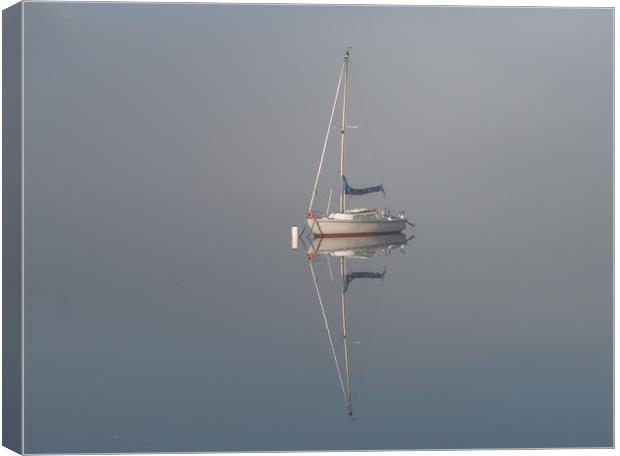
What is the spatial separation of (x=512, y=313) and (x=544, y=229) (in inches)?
311

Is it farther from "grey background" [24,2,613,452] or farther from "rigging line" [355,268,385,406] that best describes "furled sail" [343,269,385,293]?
"rigging line" [355,268,385,406]

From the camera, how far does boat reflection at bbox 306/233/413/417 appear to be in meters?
8.95

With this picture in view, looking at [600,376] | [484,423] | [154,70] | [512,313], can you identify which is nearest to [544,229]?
[154,70]

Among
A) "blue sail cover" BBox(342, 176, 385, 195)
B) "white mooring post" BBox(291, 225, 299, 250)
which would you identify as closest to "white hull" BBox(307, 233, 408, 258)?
"white mooring post" BBox(291, 225, 299, 250)

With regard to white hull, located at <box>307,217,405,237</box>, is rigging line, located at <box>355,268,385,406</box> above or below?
below

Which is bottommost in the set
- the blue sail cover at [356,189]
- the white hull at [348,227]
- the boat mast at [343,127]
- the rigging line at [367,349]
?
the rigging line at [367,349]

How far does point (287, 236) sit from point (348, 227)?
3.03 meters

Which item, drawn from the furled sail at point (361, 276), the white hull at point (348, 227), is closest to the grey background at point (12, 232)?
Result: the furled sail at point (361, 276)

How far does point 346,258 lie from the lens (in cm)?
1873

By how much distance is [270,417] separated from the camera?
7.64m

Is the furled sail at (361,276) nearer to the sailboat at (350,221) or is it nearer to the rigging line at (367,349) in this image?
the rigging line at (367,349)

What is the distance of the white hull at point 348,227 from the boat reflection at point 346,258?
128 millimetres

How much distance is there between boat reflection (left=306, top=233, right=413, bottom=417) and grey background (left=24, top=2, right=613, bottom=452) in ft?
0.38

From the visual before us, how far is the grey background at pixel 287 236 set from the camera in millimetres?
7863
